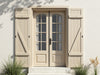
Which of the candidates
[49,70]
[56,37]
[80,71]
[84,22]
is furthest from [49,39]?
[80,71]

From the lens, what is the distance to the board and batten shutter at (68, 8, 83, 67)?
5.31 metres

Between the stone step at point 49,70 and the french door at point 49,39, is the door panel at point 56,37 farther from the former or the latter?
the stone step at point 49,70

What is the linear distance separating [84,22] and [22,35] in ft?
7.63

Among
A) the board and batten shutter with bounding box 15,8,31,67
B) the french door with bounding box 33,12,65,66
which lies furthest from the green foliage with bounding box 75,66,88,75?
the board and batten shutter with bounding box 15,8,31,67

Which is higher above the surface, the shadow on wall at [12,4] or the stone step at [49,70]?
the shadow on wall at [12,4]

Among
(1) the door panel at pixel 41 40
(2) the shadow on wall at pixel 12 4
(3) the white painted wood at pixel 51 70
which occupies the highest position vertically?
(2) the shadow on wall at pixel 12 4

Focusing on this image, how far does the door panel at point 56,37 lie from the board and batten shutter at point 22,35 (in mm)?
887

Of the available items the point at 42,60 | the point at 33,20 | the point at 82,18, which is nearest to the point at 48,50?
the point at 42,60

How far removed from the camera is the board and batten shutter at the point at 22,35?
5320mm

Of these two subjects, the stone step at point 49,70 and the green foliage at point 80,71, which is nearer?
the green foliage at point 80,71

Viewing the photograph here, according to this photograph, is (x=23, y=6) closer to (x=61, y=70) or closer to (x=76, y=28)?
(x=76, y=28)

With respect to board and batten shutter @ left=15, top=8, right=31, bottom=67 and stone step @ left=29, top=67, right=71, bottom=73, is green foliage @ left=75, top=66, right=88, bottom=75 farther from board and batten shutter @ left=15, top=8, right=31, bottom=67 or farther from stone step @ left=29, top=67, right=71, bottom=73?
board and batten shutter @ left=15, top=8, right=31, bottom=67

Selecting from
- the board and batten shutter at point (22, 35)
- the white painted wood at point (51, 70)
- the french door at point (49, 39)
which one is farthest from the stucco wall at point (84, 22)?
the white painted wood at point (51, 70)

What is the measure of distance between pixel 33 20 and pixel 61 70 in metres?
2.14
